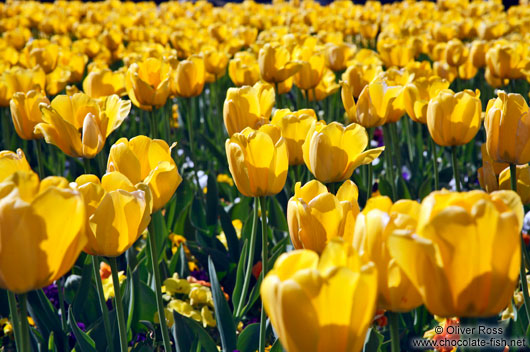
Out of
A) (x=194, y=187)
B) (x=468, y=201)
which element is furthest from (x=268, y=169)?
(x=194, y=187)

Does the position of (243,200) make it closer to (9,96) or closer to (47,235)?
(9,96)

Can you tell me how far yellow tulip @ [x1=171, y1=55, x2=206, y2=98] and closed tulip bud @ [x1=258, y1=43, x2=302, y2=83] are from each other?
0.29 metres

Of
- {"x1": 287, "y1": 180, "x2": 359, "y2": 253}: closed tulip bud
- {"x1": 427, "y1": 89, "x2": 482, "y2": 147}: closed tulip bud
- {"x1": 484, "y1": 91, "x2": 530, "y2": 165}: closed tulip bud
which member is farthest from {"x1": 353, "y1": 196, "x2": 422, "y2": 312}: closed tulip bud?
{"x1": 427, "y1": 89, "x2": 482, "y2": 147}: closed tulip bud

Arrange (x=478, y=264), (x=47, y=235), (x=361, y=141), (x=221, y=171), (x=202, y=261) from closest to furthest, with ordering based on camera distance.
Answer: (x=478, y=264) < (x=47, y=235) < (x=361, y=141) < (x=202, y=261) < (x=221, y=171)

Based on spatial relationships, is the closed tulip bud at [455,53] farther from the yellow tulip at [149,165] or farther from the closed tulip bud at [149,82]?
the yellow tulip at [149,165]

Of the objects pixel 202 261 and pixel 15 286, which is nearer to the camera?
pixel 15 286

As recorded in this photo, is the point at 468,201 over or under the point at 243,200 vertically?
over

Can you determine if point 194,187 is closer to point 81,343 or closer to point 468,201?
point 81,343

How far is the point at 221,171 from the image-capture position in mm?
4160

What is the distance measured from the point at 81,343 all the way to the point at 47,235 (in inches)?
34.2

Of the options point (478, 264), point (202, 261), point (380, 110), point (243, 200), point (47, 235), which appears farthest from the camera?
point (243, 200)

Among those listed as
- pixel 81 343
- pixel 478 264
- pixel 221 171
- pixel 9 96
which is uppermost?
pixel 478 264

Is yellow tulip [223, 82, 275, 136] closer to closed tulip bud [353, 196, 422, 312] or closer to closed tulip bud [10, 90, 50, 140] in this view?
closed tulip bud [10, 90, 50, 140]

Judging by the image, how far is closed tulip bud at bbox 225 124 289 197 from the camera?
64.8 inches
